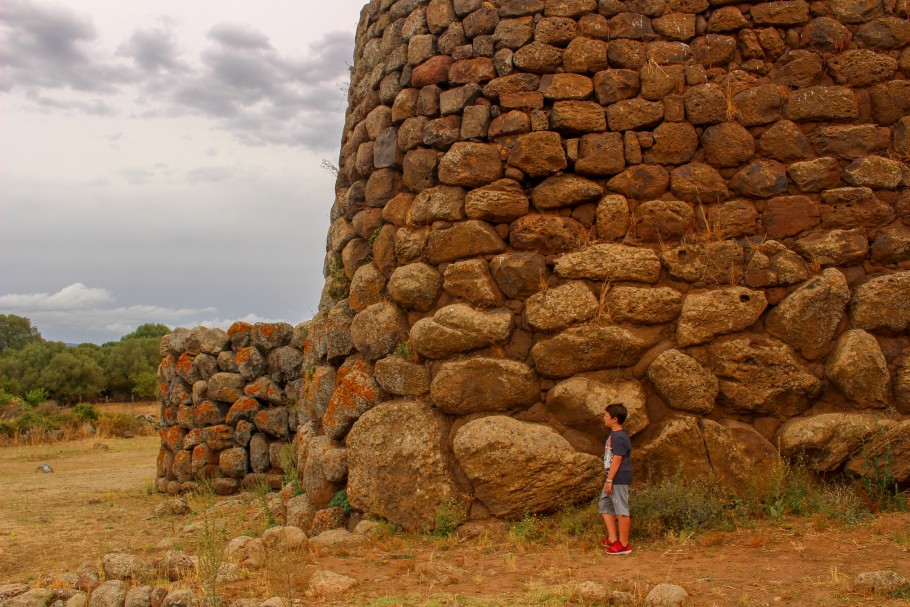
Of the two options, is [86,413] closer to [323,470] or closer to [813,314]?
[323,470]

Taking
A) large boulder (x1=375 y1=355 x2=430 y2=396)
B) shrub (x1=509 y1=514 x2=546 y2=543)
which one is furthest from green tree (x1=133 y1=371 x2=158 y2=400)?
shrub (x1=509 y1=514 x2=546 y2=543)

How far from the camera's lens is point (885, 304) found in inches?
217

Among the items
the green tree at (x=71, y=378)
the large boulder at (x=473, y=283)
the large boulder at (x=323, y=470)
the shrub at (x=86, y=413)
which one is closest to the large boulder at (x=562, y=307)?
the large boulder at (x=473, y=283)

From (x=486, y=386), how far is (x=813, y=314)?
2.44 m

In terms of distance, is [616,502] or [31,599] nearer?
[31,599]

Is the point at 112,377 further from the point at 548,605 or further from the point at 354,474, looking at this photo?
the point at 548,605

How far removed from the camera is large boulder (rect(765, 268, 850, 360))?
5.54 m

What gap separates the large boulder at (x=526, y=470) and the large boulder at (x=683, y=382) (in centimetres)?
71

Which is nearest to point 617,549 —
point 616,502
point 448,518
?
point 616,502

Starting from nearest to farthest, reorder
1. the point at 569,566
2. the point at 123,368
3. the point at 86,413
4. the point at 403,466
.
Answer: the point at 569,566 < the point at 403,466 < the point at 86,413 < the point at 123,368

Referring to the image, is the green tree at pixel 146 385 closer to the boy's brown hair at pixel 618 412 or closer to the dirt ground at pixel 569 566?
the dirt ground at pixel 569 566

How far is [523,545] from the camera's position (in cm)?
499

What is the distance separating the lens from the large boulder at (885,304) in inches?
217

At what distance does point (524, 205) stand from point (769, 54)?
2.31 meters
